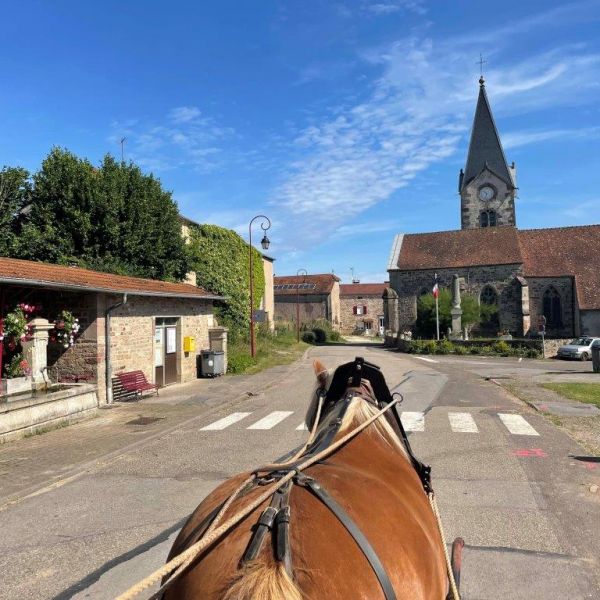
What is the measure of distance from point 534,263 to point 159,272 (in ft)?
108

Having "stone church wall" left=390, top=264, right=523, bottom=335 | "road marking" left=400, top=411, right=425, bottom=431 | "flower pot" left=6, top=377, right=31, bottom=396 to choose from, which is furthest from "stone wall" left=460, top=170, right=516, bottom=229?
"flower pot" left=6, top=377, right=31, bottom=396

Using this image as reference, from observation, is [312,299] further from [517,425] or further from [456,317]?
[517,425]

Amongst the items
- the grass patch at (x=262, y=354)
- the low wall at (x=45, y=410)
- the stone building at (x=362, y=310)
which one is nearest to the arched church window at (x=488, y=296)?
the grass patch at (x=262, y=354)

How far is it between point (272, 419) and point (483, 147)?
50.0 metres

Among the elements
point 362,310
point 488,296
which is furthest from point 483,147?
point 362,310

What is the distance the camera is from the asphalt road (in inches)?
158

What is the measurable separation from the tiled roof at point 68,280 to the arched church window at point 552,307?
3420 cm

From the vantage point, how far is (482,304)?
137ft

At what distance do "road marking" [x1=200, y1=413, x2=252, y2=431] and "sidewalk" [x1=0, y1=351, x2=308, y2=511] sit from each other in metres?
0.66

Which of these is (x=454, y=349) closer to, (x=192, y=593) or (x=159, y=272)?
(x=159, y=272)

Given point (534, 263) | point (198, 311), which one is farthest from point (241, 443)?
point (534, 263)

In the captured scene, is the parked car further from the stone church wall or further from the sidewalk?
the sidewalk

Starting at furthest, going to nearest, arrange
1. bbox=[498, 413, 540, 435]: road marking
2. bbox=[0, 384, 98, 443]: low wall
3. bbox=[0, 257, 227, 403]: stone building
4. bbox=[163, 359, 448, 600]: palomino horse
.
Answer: bbox=[0, 257, 227, 403]: stone building
bbox=[498, 413, 540, 435]: road marking
bbox=[0, 384, 98, 443]: low wall
bbox=[163, 359, 448, 600]: palomino horse

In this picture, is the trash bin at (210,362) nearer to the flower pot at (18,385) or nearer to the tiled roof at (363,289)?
the flower pot at (18,385)
